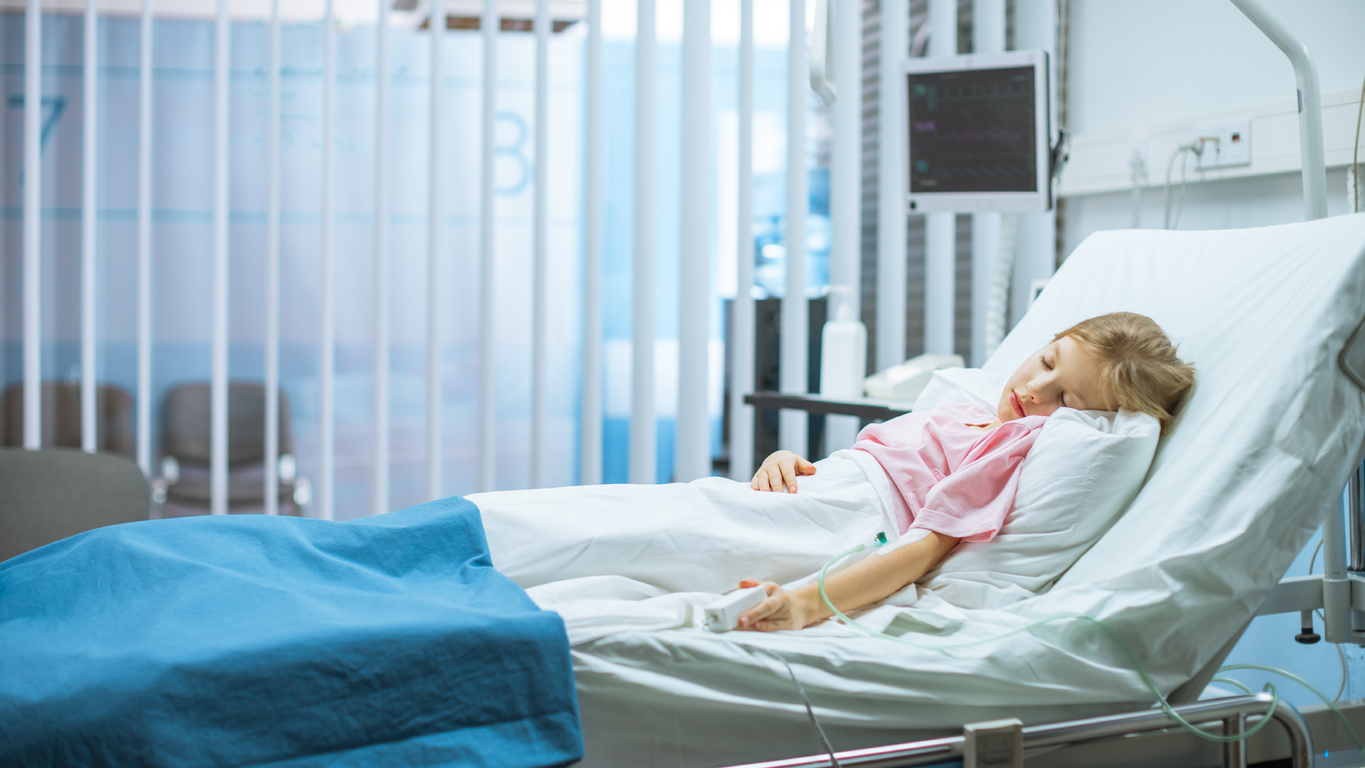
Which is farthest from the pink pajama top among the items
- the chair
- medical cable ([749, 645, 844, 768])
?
the chair

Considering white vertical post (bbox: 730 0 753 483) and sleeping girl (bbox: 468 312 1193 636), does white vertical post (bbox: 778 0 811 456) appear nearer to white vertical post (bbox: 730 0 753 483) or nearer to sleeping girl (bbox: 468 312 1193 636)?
white vertical post (bbox: 730 0 753 483)

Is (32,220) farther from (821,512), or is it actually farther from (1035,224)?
(1035,224)

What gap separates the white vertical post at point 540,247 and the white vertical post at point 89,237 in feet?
3.65

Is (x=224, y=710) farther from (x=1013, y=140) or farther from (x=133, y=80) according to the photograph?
(x=133, y=80)

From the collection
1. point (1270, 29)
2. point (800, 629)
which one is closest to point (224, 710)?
point (800, 629)

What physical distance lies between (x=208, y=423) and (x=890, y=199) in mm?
2034

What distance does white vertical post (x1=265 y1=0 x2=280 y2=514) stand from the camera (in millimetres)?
2391

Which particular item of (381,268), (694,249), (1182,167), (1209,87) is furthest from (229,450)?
(1209,87)

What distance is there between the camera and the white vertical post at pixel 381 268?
2.44m

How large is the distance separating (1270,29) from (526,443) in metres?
2.00

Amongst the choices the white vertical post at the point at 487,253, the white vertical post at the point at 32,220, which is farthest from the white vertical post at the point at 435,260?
the white vertical post at the point at 32,220

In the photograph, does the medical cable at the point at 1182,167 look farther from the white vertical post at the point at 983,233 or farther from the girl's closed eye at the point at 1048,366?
the girl's closed eye at the point at 1048,366

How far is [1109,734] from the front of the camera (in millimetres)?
970

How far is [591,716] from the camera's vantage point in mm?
935
